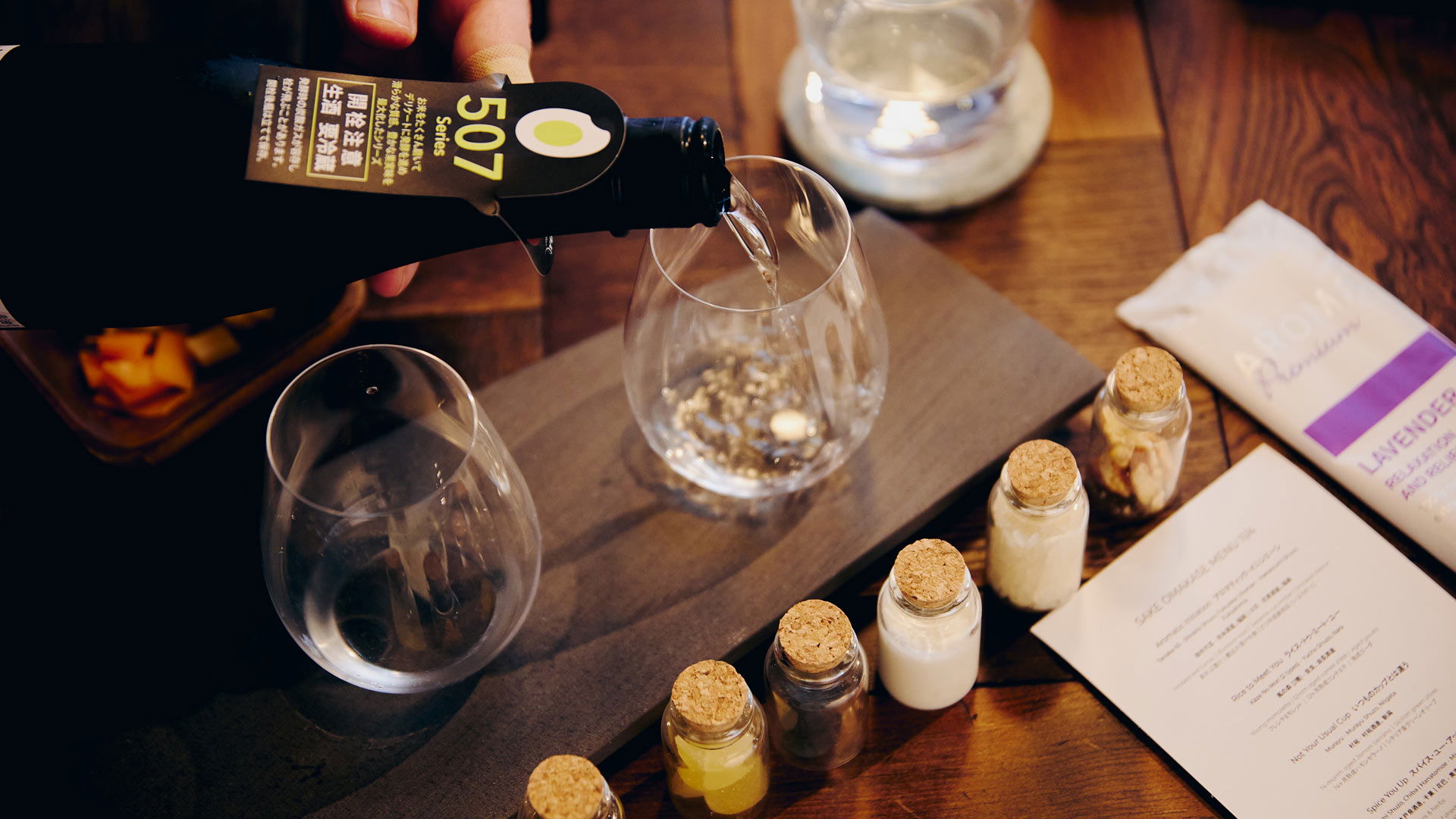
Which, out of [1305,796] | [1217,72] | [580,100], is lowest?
[1305,796]

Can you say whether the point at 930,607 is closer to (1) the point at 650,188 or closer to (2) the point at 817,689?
(2) the point at 817,689

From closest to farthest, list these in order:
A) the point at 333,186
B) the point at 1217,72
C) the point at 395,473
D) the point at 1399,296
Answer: the point at 333,186, the point at 395,473, the point at 1399,296, the point at 1217,72

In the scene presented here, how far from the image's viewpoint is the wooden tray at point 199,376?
637 mm

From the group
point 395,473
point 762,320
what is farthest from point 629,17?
point 395,473

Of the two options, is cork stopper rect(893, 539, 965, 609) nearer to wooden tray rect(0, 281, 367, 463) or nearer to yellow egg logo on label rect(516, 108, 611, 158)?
yellow egg logo on label rect(516, 108, 611, 158)

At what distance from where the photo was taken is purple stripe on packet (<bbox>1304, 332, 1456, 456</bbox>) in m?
0.66

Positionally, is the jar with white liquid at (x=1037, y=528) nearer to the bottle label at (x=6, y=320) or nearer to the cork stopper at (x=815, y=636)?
the cork stopper at (x=815, y=636)

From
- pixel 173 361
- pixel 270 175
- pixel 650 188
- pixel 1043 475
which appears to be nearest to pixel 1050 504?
pixel 1043 475

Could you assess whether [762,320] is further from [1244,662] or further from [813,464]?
[1244,662]

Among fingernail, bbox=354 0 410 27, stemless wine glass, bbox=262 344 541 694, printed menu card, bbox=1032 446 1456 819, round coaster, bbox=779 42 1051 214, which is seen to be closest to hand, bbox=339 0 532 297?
fingernail, bbox=354 0 410 27

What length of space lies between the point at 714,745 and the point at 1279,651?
0.31 metres

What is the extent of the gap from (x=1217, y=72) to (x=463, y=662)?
0.71 metres

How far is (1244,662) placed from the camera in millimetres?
589

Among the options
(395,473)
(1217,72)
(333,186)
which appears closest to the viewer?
(333,186)
